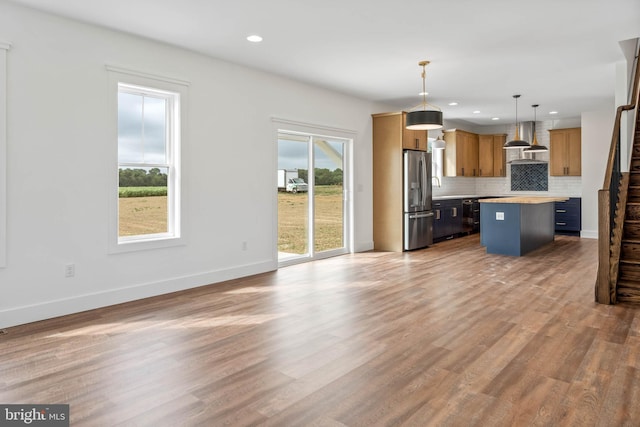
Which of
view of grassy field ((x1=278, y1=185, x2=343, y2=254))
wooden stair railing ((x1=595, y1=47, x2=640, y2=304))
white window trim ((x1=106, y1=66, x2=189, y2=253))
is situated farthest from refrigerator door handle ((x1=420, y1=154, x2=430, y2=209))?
white window trim ((x1=106, y1=66, x2=189, y2=253))

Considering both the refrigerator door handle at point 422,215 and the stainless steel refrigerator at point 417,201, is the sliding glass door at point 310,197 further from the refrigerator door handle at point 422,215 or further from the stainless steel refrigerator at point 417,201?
the refrigerator door handle at point 422,215

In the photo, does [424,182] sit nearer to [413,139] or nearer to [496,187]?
[413,139]

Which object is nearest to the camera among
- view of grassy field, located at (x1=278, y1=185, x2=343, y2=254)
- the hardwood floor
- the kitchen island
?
the hardwood floor

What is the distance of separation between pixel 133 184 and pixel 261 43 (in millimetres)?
2011

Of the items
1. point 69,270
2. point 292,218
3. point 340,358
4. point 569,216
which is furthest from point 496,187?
point 69,270

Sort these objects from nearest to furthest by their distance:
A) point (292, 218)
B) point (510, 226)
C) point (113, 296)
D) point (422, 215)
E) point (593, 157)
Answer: point (113, 296) < point (292, 218) < point (510, 226) < point (422, 215) < point (593, 157)

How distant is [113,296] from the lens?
14.1 feet

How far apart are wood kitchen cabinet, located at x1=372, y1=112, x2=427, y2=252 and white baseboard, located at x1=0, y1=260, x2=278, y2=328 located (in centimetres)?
287

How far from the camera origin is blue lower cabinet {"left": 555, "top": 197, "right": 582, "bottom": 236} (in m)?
9.54

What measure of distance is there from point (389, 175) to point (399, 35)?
3.49 meters

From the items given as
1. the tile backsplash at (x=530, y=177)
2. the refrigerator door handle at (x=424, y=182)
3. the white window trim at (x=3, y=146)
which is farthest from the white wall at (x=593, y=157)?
the white window trim at (x=3, y=146)

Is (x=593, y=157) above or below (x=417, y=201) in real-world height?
above

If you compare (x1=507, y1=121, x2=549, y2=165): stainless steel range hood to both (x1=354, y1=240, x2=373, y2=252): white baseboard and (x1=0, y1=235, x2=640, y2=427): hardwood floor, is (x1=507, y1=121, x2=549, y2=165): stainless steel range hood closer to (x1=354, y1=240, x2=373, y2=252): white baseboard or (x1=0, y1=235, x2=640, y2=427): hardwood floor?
(x1=354, y1=240, x2=373, y2=252): white baseboard

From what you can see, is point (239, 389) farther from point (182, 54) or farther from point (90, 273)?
point (182, 54)
